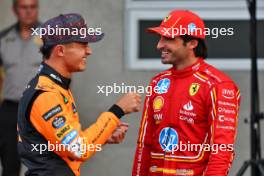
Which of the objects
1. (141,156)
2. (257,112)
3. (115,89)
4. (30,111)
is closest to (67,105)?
(30,111)

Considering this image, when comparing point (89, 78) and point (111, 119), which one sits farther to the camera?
point (89, 78)

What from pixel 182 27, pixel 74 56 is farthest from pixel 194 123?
pixel 74 56

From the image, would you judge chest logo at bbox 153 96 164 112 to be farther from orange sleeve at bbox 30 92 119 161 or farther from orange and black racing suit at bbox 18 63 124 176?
orange sleeve at bbox 30 92 119 161

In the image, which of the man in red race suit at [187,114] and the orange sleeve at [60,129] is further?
the man in red race suit at [187,114]

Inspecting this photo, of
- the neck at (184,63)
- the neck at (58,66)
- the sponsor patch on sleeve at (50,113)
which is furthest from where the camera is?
the neck at (184,63)

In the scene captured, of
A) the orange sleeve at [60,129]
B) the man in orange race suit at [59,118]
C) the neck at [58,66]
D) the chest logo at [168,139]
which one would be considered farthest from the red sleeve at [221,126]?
the neck at [58,66]

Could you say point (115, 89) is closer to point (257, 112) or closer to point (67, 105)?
point (257, 112)

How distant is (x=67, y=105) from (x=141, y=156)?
0.71 metres

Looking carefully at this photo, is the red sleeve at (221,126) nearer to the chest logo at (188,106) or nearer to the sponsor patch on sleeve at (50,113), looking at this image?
the chest logo at (188,106)

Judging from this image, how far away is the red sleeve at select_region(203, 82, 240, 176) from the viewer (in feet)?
13.9

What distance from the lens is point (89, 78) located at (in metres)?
6.95

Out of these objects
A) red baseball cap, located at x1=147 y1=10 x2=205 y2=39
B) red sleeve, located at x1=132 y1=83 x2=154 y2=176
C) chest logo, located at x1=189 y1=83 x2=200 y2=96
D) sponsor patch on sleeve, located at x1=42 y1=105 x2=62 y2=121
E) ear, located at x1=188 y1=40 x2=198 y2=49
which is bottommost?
red sleeve, located at x1=132 y1=83 x2=154 y2=176

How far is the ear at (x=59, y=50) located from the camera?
13.7 feet

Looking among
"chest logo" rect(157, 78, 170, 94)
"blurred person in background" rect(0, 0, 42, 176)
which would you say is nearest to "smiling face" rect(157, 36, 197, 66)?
"chest logo" rect(157, 78, 170, 94)
